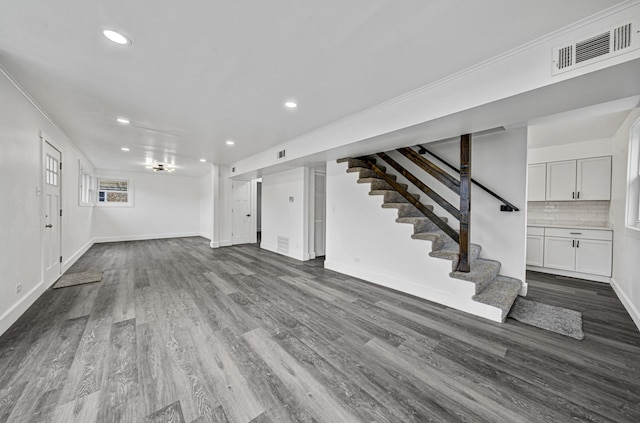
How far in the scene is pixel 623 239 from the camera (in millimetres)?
3230

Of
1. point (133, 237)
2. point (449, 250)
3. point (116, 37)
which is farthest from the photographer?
point (133, 237)

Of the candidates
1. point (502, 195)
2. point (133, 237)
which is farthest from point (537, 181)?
point (133, 237)

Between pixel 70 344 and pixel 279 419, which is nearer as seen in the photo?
pixel 279 419

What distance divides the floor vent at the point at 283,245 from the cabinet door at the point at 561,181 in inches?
227

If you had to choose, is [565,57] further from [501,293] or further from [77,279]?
[77,279]

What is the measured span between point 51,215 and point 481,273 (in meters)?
6.43

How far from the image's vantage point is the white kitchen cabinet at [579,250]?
3939mm

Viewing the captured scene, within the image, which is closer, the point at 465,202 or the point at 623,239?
the point at 465,202

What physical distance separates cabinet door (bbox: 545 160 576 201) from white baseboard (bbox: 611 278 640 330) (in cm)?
170

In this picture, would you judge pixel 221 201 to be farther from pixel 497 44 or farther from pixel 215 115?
pixel 497 44

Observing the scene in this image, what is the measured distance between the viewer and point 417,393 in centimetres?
159

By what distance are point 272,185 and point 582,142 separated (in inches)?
264

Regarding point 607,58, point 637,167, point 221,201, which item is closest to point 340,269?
point 607,58

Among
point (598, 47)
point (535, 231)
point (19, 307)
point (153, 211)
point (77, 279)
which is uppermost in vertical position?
point (598, 47)
